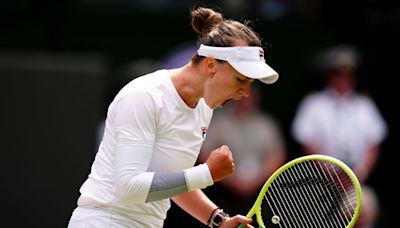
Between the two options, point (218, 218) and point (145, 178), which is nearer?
point (145, 178)

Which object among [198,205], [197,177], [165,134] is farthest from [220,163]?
[198,205]

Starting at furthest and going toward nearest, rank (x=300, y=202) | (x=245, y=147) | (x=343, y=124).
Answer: (x=343, y=124), (x=245, y=147), (x=300, y=202)

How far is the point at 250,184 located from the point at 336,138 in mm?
865

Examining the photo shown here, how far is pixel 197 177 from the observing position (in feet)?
12.7

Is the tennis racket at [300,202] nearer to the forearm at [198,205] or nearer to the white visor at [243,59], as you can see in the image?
the forearm at [198,205]

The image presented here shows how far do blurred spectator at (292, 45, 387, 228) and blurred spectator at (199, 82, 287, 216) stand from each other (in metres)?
0.34

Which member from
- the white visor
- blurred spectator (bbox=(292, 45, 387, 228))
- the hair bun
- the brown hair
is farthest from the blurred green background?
the white visor

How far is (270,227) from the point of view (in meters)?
4.55

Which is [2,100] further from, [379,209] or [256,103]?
[379,209]

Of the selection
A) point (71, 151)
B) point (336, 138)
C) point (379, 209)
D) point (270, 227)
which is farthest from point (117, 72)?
point (270, 227)

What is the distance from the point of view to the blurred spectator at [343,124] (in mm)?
7977

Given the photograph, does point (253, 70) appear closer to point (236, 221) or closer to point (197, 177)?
point (197, 177)

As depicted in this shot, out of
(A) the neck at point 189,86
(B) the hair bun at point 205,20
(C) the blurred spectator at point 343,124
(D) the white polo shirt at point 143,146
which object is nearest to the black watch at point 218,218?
(D) the white polo shirt at point 143,146

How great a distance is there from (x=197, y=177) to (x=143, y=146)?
0.78 feet
